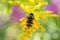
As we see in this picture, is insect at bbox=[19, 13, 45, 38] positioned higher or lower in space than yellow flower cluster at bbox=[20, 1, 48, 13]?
lower

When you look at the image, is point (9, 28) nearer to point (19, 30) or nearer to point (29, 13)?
point (19, 30)

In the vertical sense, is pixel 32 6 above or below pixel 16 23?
above

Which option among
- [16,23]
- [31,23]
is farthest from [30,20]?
[16,23]

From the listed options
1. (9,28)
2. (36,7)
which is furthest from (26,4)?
(9,28)

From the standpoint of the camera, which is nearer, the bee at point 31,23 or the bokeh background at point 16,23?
the bee at point 31,23

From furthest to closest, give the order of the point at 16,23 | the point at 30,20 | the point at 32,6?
the point at 16,23
the point at 30,20
the point at 32,6

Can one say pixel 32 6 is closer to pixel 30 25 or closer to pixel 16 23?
pixel 30 25

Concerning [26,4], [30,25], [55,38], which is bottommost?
[55,38]

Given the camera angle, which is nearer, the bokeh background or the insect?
the insect
